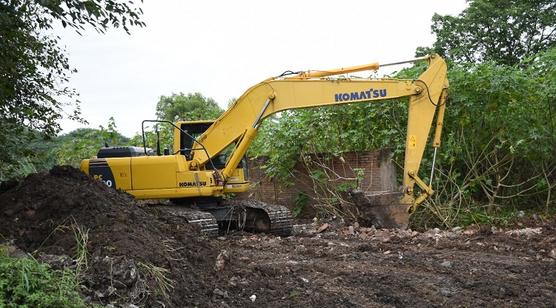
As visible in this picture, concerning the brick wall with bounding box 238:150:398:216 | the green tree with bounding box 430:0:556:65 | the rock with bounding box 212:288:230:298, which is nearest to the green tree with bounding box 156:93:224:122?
the green tree with bounding box 430:0:556:65

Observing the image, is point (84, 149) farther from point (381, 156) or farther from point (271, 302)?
point (271, 302)

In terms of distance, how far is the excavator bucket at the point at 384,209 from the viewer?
9.87 meters

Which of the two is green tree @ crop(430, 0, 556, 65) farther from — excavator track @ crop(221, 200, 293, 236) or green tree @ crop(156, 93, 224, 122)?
excavator track @ crop(221, 200, 293, 236)

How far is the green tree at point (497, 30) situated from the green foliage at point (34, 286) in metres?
21.1

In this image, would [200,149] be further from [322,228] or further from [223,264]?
[223,264]

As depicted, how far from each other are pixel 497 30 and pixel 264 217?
17.5 metres

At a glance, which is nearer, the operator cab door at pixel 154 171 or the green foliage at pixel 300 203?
the operator cab door at pixel 154 171

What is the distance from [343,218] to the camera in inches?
467

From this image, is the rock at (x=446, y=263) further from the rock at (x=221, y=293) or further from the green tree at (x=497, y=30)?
the green tree at (x=497, y=30)

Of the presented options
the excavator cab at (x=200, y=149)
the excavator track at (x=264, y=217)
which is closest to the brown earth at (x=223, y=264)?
the excavator track at (x=264, y=217)

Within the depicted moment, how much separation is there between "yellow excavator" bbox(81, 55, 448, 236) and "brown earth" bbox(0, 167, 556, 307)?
6.06ft

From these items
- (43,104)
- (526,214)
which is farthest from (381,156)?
(43,104)

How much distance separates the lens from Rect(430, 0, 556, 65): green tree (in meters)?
23.9

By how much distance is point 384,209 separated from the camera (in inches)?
392
